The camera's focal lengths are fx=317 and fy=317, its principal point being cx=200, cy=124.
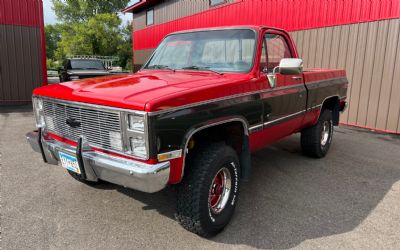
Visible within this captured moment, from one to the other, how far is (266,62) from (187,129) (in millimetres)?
1726

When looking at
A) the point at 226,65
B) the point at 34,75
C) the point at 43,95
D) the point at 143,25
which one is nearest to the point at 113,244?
the point at 43,95

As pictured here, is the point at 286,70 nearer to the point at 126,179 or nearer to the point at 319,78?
the point at 319,78

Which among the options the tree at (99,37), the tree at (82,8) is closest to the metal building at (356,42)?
the tree at (99,37)

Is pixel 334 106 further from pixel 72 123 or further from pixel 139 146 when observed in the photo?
pixel 72 123

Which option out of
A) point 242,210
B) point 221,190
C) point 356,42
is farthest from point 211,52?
point 356,42

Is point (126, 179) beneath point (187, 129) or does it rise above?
beneath

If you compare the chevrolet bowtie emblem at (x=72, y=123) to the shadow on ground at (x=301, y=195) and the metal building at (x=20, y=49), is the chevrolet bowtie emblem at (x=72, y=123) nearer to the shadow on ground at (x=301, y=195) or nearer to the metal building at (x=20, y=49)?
the shadow on ground at (x=301, y=195)

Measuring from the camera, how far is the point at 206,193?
2.72 meters

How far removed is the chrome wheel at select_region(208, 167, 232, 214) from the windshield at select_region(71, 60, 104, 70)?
11884mm

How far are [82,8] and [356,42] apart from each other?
45794mm

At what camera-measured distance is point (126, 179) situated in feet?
8.01

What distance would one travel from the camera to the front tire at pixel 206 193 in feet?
8.89

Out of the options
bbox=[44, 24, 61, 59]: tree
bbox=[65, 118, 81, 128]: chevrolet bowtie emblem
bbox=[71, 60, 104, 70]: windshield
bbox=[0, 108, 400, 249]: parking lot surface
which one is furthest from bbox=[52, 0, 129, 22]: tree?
bbox=[65, 118, 81, 128]: chevrolet bowtie emblem

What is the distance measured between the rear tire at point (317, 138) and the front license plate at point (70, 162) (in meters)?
3.66
